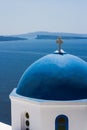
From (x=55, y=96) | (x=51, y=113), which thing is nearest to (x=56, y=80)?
(x=55, y=96)

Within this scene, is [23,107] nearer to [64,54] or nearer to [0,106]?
[64,54]

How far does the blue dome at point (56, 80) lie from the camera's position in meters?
6.90

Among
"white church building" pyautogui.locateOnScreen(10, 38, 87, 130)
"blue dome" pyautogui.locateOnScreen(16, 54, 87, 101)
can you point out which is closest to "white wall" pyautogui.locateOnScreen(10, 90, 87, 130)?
"white church building" pyautogui.locateOnScreen(10, 38, 87, 130)

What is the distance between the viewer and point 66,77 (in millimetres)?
6992

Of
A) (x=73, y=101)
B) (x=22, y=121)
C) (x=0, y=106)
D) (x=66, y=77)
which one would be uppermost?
(x=66, y=77)

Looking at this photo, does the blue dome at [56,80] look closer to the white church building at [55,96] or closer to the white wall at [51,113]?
the white church building at [55,96]

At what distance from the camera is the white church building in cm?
687

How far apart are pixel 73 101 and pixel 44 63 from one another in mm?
1092

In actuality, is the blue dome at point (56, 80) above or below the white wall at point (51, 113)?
above

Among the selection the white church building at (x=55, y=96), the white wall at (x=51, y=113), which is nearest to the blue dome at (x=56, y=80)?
the white church building at (x=55, y=96)

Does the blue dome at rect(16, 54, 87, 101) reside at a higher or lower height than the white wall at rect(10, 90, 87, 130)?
higher

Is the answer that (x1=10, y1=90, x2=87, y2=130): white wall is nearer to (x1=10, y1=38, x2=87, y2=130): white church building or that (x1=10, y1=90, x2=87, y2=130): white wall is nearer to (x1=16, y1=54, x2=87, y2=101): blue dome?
(x1=10, y1=38, x2=87, y2=130): white church building

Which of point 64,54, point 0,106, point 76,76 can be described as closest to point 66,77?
point 76,76

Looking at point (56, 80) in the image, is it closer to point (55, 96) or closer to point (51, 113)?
point (55, 96)
